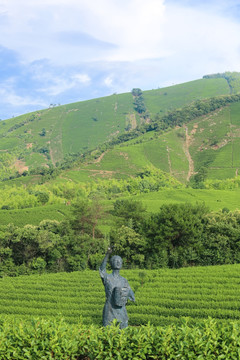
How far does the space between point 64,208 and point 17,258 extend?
108 feet

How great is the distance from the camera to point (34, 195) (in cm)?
9438

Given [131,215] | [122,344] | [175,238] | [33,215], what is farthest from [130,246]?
[33,215]

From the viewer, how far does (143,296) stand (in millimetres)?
27812

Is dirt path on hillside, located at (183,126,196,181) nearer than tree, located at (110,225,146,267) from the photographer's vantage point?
No

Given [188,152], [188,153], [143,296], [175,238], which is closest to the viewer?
[143,296]

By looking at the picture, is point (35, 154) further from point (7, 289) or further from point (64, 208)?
point (7, 289)

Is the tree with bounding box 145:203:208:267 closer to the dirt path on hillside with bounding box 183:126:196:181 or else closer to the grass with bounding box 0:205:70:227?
the grass with bounding box 0:205:70:227

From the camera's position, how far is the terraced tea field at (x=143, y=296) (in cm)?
2372

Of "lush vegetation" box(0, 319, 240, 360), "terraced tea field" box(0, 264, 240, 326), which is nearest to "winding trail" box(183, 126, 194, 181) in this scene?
"terraced tea field" box(0, 264, 240, 326)

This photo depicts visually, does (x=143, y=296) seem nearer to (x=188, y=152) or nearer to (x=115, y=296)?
(x=115, y=296)

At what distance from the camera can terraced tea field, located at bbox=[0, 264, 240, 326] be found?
23.7 m

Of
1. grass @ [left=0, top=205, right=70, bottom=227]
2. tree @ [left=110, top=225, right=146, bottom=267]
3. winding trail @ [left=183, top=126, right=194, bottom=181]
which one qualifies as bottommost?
tree @ [left=110, top=225, right=146, bottom=267]

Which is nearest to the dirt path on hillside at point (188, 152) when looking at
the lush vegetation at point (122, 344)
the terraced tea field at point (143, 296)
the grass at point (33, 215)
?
the grass at point (33, 215)

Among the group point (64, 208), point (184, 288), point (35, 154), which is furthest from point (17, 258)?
point (35, 154)
